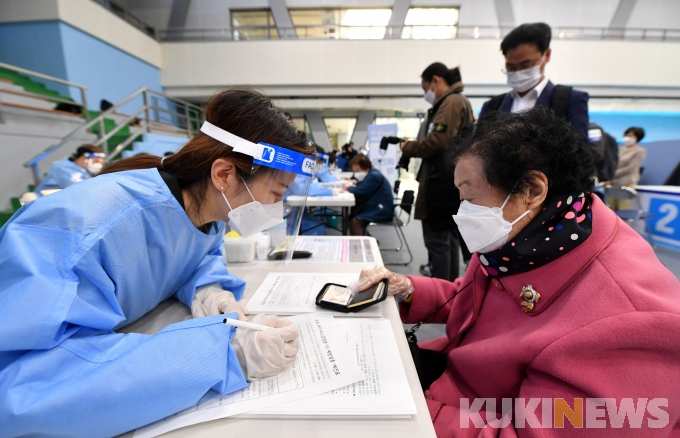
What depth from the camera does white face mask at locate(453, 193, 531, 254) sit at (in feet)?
2.45

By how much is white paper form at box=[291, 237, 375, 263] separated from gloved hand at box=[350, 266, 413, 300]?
0.26m

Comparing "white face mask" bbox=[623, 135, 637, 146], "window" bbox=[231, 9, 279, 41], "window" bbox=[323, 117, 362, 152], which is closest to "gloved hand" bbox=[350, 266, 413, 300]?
"white face mask" bbox=[623, 135, 637, 146]

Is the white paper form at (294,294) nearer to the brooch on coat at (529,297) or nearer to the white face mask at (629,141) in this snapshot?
the brooch on coat at (529,297)

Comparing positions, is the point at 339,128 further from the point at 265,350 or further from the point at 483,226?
the point at 265,350

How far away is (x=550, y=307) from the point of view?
0.66 metres

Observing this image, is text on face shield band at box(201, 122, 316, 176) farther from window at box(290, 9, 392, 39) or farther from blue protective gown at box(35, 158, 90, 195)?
window at box(290, 9, 392, 39)

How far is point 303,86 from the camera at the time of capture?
8453 millimetres

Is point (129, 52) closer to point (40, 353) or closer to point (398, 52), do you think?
point (398, 52)

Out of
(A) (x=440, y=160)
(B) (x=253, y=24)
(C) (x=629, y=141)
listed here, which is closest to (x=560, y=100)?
(A) (x=440, y=160)

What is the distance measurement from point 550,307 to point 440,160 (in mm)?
1642

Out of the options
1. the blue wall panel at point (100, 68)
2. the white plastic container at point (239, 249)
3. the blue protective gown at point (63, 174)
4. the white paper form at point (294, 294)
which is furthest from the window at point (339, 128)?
the white paper form at point (294, 294)

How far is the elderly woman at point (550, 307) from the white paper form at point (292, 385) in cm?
27

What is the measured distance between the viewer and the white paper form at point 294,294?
842 mm

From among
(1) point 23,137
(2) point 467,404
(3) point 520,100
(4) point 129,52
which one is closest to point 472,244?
(2) point 467,404
